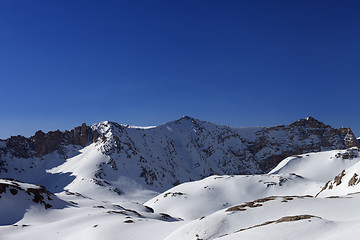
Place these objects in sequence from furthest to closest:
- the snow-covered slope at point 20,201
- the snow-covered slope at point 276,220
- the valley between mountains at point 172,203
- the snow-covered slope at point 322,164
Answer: the snow-covered slope at point 322,164
the snow-covered slope at point 20,201
the valley between mountains at point 172,203
the snow-covered slope at point 276,220

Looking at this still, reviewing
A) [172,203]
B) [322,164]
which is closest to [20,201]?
[172,203]

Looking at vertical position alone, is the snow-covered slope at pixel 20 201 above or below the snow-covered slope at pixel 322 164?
above

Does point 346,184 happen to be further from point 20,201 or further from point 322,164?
point 322,164

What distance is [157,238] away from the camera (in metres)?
33.0

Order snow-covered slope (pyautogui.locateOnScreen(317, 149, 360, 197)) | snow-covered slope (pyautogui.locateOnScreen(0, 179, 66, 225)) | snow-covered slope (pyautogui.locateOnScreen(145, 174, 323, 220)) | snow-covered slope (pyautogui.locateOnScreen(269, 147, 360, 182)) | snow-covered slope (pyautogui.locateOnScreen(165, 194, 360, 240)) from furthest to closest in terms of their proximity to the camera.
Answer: snow-covered slope (pyautogui.locateOnScreen(269, 147, 360, 182))
snow-covered slope (pyautogui.locateOnScreen(145, 174, 323, 220))
snow-covered slope (pyautogui.locateOnScreen(317, 149, 360, 197))
snow-covered slope (pyautogui.locateOnScreen(0, 179, 66, 225))
snow-covered slope (pyautogui.locateOnScreen(165, 194, 360, 240))

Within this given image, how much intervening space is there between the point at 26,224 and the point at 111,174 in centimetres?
12716

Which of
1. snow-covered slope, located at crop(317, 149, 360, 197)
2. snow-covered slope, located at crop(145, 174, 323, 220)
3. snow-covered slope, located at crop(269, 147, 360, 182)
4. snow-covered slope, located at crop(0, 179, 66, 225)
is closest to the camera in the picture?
snow-covered slope, located at crop(0, 179, 66, 225)

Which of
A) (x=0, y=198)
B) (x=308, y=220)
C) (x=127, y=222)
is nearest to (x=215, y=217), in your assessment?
(x=308, y=220)

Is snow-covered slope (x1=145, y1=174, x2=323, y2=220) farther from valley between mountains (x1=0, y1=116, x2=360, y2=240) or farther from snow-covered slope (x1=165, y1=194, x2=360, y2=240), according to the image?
snow-covered slope (x1=165, y1=194, x2=360, y2=240)

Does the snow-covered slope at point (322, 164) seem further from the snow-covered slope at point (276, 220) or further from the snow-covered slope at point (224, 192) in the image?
the snow-covered slope at point (276, 220)

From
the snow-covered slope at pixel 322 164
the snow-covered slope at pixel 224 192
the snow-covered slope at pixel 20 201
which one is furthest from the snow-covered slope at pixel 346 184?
the snow-covered slope at pixel 322 164

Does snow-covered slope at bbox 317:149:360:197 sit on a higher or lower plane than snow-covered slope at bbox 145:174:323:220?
higher

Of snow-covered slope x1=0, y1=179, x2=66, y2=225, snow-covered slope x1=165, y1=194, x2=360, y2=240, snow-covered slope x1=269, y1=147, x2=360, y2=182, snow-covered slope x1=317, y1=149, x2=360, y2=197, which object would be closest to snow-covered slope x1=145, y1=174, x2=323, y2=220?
snow-covered slope x1=317, y1=149, x2=360, y2=197

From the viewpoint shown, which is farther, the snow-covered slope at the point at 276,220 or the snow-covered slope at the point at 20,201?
the snow-covered slope at the point at 20,201
